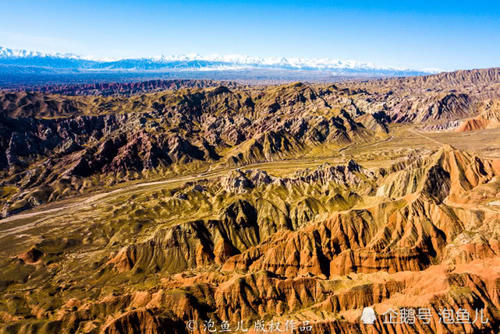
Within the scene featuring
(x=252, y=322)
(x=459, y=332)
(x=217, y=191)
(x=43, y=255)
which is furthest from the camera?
(x=217, y=191)

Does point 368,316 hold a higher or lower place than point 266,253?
higher

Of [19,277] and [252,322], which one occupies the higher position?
[252,322]

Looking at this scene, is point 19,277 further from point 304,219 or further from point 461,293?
point 461,293

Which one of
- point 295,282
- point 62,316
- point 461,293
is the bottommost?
point 62,316

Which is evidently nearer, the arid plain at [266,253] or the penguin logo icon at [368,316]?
the penguin logo icon at [368,316]

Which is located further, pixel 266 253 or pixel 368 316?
pixel 266 253

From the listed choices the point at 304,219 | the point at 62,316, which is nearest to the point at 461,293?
the point at 304,219

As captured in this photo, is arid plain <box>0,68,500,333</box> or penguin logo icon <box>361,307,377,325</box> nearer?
penguin logo icon <box>361,307,377,325</box>

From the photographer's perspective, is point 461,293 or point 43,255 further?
point 43,255
